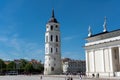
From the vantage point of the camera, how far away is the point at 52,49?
86.4 meters

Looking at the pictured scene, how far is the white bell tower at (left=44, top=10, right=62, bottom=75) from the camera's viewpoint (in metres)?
85.6

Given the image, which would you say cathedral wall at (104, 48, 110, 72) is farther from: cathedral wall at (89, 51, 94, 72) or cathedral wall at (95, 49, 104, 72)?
cathedral wall at (89, 51, 94, 72)

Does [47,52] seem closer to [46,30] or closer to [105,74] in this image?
[46,30]

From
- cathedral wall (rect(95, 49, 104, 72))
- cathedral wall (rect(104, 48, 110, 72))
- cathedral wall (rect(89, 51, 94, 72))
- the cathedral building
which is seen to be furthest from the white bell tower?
cathedral wall (rect(104, 48, 110, 72))

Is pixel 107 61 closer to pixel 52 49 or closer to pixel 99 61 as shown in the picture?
pixel 99 61

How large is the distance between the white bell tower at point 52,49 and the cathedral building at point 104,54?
94.3 ft

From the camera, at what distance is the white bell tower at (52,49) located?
85.6 metres

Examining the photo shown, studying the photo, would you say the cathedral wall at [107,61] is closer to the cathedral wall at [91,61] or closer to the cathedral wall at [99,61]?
the cathedral wall at [99,61]

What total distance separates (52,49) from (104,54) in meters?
36.3

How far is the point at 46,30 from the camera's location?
89.3m

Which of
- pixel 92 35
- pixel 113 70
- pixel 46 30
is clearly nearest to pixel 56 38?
pixel 46 30

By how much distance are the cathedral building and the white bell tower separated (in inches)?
1131

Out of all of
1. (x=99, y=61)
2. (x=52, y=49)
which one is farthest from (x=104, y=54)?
(x=52, y=49)

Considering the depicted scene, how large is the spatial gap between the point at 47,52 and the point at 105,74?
3823cm
